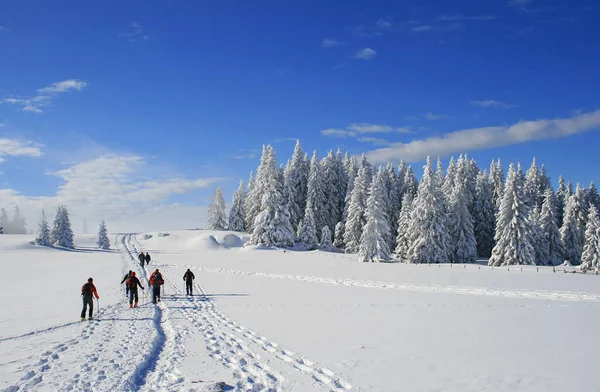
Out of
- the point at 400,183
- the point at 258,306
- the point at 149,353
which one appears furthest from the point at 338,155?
the point at 149,353

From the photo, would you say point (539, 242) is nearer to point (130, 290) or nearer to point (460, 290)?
point (460, 290)

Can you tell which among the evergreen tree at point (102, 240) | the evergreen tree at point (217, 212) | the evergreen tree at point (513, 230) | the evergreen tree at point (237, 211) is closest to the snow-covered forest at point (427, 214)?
the evergreen tree at point (513, 230)

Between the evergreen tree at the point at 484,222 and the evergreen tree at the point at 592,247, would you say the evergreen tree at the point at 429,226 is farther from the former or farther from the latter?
the evergreen tree at the point at 484,222

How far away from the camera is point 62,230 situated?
250ft

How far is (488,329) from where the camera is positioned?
13977 mm

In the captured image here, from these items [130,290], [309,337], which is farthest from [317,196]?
[309,337]

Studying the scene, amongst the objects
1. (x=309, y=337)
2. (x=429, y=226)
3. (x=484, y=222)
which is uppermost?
(x=484, y=222)

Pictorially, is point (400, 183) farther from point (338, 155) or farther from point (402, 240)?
point (402, 240)

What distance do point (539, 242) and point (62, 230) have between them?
3191 inches

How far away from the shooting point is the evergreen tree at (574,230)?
57000mm

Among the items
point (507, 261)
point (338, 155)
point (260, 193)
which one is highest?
point (338, 155)

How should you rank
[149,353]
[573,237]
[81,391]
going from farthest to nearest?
[573,237]
[149,353]
[81,391]

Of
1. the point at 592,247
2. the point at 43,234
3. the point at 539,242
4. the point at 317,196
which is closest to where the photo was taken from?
the point at 592,247

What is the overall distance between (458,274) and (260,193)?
38286 millimetres
